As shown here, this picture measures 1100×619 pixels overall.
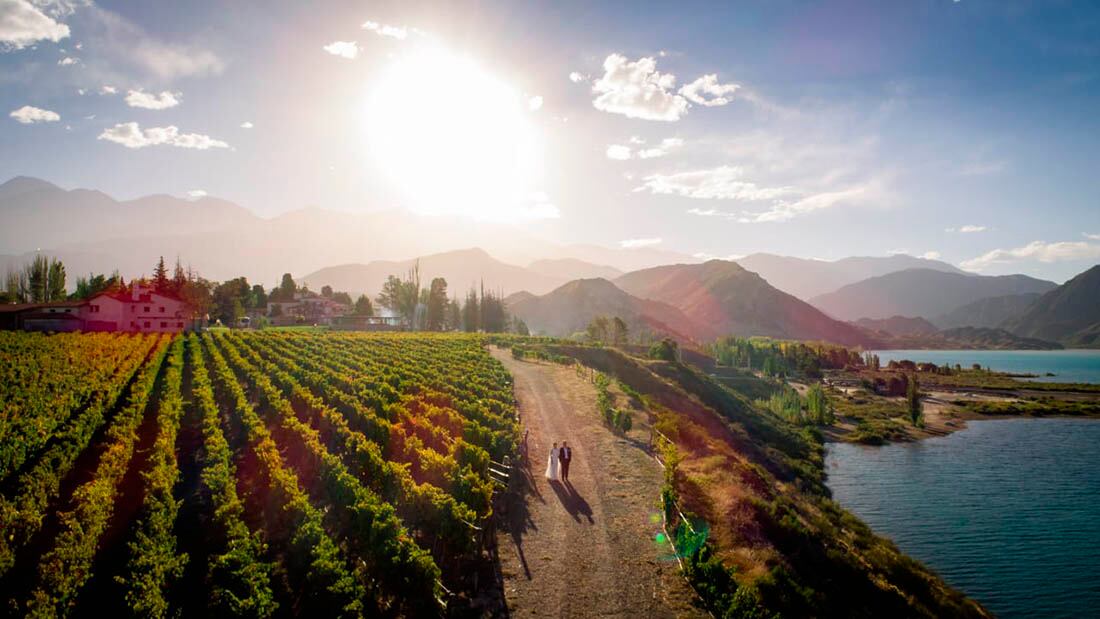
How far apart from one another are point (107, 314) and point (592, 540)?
96.3m

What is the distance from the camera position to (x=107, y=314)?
87438 mm

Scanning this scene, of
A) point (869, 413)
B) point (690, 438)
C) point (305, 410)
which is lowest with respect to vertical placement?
point (869, 413)

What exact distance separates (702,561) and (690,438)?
80.3 ft

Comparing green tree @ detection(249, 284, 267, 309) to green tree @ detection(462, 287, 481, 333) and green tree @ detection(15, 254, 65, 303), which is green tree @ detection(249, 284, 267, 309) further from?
green tree @ detection(462, 287, 481, 333)

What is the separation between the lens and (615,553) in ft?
67.0

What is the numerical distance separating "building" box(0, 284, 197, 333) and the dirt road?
82492 mm

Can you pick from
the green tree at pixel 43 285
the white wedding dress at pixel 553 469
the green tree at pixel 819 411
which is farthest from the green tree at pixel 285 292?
the white wedding dress at pixel 553 469

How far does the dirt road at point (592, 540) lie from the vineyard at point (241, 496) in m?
2.11

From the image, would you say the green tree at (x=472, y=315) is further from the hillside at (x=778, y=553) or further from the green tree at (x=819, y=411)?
the hillside at (x=778, y=553)

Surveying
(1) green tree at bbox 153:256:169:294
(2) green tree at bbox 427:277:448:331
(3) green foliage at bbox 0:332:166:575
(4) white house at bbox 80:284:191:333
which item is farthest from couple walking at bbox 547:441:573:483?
(2) green tree at bbox 427:277:448:331

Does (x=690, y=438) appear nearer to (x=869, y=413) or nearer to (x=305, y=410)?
(x=305, y=410)

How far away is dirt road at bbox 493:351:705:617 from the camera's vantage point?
17.3 meters

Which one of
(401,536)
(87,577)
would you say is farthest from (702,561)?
(87,577)

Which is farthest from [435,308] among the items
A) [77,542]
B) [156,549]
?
[156,549]
